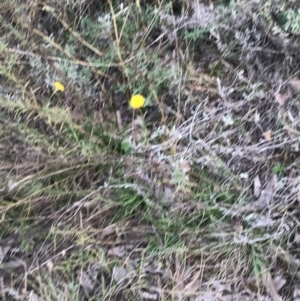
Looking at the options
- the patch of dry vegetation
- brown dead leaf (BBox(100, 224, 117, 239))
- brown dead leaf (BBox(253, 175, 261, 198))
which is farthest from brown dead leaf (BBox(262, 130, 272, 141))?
brown dead leaf (BBox(100, 224, 117, 239))

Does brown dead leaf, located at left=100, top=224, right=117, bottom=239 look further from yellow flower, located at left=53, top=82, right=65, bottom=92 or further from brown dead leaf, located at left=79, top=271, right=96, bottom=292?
yellow flower, located at left=53, top=82, right=65, bottom=92

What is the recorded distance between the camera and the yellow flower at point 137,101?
1.47 metres

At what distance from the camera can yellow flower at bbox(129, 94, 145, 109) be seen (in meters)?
1.47

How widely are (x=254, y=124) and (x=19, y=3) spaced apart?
78 cm

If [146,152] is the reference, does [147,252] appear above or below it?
below

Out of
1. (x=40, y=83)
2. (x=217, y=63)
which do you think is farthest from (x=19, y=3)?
(x=217, y=63)

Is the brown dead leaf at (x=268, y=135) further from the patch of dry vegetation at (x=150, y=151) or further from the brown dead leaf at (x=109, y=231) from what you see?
the brown dead leaf at (x=109, y=231)

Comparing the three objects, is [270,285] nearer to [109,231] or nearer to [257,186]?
[257,186]

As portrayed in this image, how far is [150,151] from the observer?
146cm

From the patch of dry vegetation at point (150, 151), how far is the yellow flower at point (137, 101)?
0.9 inches

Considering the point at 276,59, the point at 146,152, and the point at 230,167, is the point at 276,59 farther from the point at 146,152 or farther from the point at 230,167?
the point at 146,152

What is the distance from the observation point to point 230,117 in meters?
1.43

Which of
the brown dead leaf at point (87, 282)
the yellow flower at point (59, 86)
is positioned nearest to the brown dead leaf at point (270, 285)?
→ the brown dead leaf at point (87, 282)

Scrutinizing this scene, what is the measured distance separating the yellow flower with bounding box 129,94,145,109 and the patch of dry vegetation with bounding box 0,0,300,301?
0.08 feet
